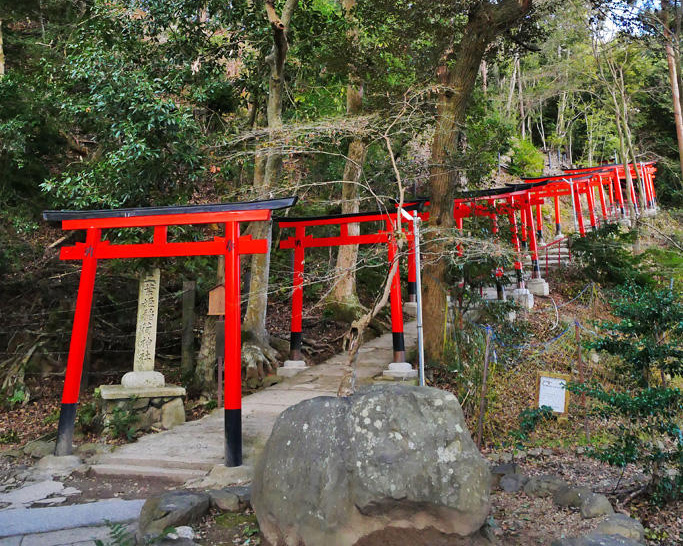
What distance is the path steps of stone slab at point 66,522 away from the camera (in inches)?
181

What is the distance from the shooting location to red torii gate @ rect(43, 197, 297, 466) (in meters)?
6.48

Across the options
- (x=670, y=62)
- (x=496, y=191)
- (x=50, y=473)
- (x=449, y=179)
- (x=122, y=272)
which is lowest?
(x=50, y=473)

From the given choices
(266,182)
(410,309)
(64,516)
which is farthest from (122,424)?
(410,309)

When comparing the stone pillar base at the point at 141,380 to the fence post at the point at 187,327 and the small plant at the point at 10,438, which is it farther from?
the fence post at the point at 187,327

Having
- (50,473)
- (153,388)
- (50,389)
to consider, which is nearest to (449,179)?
(153,388)

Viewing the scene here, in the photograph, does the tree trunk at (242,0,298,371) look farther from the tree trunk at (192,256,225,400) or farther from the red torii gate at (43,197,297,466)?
the red torii gate at (43,197,297,466)

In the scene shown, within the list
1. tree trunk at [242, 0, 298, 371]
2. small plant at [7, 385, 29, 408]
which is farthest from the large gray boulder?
small plant at [7, 385, 29, 408]

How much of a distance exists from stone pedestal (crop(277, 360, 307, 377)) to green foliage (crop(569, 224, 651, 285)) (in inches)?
312

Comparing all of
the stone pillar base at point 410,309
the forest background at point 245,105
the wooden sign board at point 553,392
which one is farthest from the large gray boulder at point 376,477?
the stone pillar base at point 410,309

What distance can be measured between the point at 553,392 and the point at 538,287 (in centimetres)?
904

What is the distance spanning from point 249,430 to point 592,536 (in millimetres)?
4862

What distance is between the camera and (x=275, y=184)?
10.7 metres

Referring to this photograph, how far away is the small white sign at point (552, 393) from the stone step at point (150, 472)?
4165 millimetres

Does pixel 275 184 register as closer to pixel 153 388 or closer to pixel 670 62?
pixel 153 388
